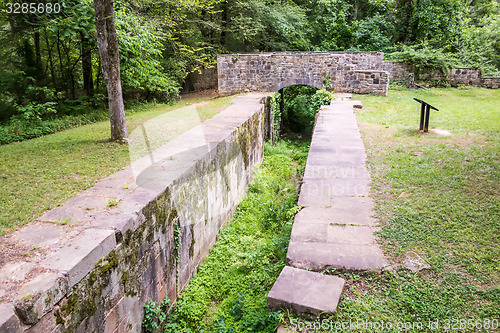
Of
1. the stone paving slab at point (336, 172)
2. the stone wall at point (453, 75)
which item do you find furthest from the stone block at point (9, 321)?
the stone wall at point (453, 75)

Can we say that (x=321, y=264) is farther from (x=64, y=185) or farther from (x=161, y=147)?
(x=161, y=147)

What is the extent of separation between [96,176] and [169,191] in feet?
4.21

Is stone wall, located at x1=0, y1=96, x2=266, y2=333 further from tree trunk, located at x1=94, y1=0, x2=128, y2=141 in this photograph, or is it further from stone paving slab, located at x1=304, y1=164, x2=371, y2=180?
stone paving slab, located at x1=304, y1=164, x2=371, y2=180

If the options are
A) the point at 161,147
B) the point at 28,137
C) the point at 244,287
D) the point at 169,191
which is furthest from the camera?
the point at 28,137

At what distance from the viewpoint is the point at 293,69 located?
15000 millimetres

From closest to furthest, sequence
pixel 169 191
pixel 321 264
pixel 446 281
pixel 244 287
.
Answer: pixel 446 281, pixel 321 264, pixel 169 191, pixel 244 287

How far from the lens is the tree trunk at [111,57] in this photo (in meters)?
6.53

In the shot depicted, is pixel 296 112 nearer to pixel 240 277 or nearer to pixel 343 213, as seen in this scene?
pixel 240 277

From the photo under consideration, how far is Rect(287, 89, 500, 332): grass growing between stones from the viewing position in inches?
103

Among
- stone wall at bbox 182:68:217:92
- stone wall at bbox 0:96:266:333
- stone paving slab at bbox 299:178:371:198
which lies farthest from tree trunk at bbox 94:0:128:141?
stone wall at bbox 182:68:217:92

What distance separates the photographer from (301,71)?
1497 centimetres

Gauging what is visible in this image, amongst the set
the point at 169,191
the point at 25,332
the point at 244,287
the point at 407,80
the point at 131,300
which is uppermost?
the point at 407,80

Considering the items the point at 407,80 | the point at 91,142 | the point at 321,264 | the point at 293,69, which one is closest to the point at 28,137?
the point at 91,142

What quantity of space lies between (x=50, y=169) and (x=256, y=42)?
15971 mm
